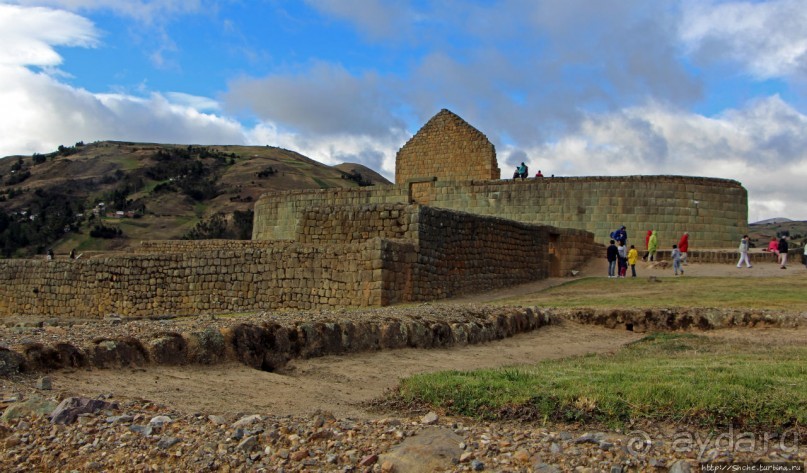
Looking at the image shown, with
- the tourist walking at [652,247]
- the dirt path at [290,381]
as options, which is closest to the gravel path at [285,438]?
the dirt path at [290,381]

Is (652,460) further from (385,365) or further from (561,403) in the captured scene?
(385,365)

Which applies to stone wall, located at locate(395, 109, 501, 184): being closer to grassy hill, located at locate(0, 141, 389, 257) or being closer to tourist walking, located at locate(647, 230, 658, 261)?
tourist walking, located at locate(647, 230, 658, 261)

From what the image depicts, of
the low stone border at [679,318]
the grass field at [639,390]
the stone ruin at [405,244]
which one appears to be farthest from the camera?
the stone ruin at [405,244]

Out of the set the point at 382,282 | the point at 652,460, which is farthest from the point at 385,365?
the point at 382,282

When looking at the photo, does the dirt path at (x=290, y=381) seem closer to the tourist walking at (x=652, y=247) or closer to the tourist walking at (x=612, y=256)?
the tourist walking at (x=612, y=256)

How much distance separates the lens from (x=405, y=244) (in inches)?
607

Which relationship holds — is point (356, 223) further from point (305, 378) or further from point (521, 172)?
point (521, 172)

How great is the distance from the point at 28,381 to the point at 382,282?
893 cm

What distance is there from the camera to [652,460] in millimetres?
4336

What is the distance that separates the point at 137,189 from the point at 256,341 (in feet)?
207

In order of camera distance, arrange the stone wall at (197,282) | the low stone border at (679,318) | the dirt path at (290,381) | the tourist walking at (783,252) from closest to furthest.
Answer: the dirt path at (290,381), the low stone border at (679,318), the stone wall at (197,282), the tourist walking at (783,252)

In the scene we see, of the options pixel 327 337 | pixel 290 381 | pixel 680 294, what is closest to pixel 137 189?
pixel 680 294

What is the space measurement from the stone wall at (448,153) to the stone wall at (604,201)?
2.46 meters

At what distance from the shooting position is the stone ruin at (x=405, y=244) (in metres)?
15.6
